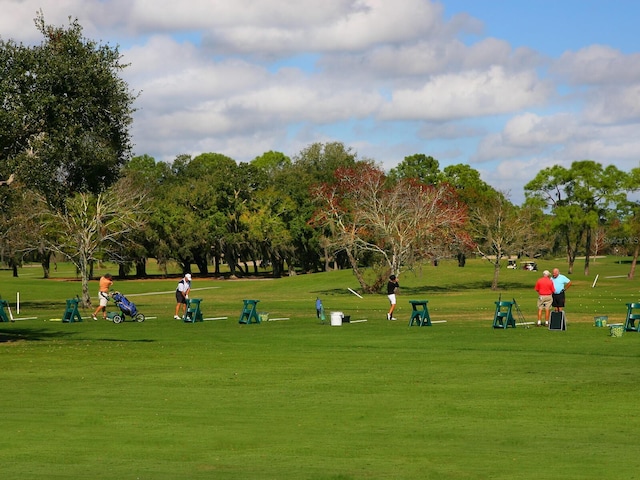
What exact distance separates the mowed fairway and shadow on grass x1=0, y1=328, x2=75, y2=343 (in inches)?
8.3

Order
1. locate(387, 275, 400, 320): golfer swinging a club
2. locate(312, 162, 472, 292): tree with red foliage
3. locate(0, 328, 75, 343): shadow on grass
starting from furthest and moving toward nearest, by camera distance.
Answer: locate(312, 162, 472, 292): tree with red foliage, locate(387, 275, 400, 320): golfer swinging a club, locate(0, 328, 75, 343): shadow on grass

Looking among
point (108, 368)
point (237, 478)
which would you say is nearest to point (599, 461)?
point (237, 478)

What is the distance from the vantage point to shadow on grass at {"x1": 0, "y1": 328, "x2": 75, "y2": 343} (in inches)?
1444

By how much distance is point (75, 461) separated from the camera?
45.3 feet

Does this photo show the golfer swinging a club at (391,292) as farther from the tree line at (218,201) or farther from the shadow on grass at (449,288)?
the shadow on grass at (449,288)

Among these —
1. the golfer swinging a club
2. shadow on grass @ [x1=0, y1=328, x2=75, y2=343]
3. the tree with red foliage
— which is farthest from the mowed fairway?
the tree with red foliage

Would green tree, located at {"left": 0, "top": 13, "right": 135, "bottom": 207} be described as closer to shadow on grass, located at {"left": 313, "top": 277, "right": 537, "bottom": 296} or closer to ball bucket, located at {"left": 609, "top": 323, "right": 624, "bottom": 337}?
ball bucket, located at {"left": 609, "top": 323, "right": 624, "bottom": 337}

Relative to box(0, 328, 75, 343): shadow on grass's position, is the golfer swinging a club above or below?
above

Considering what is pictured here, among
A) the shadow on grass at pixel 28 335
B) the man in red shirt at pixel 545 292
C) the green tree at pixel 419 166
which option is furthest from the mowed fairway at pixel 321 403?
the green tree at pixel 419 166

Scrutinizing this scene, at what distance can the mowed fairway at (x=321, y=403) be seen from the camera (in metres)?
13.6

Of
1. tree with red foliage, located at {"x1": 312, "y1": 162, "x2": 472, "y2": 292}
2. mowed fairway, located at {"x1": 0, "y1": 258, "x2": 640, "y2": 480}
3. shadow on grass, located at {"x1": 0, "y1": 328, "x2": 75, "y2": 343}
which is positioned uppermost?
tree with red foliage, located at {"x1": 312, "y1": 162, "x2": 472, "y2": 292}

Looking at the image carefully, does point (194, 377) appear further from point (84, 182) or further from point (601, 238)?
point (601, 238)

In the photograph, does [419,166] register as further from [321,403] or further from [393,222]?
[321,403]

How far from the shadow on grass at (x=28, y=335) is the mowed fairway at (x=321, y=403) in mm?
210
